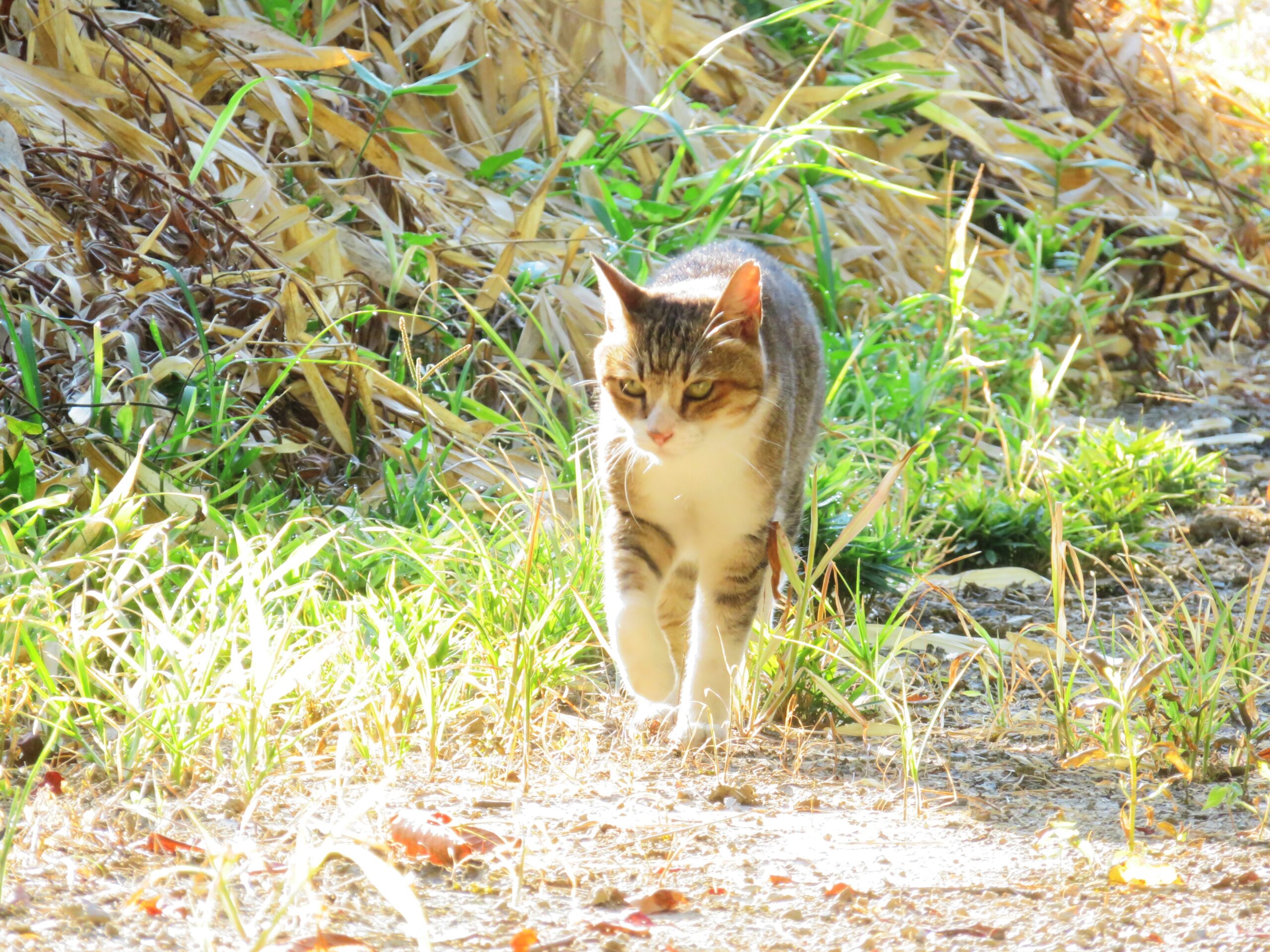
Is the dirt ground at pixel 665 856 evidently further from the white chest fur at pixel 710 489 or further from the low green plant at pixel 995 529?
the low green plant at pixel 995 529

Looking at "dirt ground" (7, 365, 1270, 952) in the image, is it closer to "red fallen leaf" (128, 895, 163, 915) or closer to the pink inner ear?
"red fallen leaf" (128, 895, 163, 915)

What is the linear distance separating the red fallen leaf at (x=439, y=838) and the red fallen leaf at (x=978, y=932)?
60 centimetres

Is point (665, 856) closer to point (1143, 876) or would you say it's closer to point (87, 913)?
point (1143, 876)

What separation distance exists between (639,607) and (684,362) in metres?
0.49

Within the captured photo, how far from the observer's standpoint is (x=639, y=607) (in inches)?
97.4

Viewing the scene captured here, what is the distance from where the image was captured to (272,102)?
4.01 metres

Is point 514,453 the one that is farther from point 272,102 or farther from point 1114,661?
point 1114,661

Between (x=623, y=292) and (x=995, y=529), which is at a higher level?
(x=623, y=292)

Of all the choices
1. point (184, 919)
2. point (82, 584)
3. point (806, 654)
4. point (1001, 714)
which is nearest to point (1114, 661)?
point (1001, 714)

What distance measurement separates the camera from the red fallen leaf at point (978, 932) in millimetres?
1538

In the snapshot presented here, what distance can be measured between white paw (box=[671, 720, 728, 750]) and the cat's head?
1.74 feet

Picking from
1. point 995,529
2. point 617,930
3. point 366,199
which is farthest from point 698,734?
point 366,199

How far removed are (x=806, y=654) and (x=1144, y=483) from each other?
196 centimetres

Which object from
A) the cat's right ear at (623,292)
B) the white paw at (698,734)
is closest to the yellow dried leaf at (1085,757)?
the white paw at (698,734)
